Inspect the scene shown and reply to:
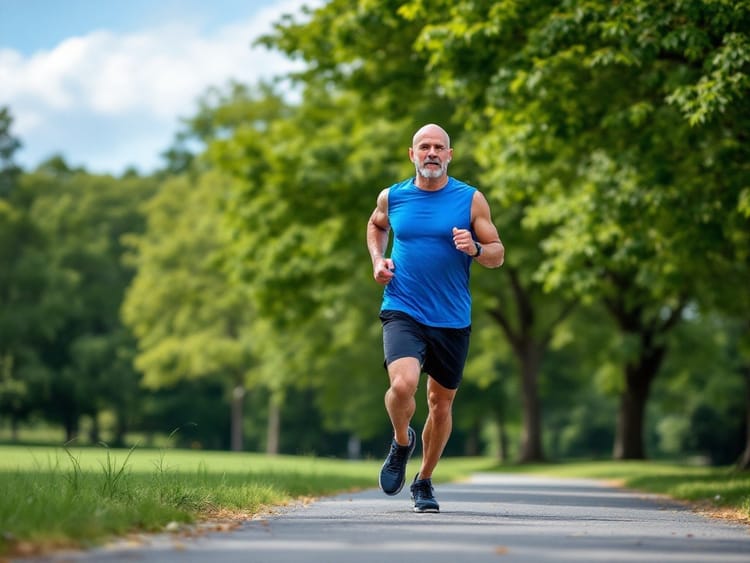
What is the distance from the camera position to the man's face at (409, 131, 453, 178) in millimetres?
7859

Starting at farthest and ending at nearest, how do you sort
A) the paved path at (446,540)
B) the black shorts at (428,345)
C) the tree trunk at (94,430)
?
the tree trunk at (94,430) < the black shorts at (428,345) < the paved path at (446,540)

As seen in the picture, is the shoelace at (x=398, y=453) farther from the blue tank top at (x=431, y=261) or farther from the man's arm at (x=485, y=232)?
the man's arm at (x=485, y=232)

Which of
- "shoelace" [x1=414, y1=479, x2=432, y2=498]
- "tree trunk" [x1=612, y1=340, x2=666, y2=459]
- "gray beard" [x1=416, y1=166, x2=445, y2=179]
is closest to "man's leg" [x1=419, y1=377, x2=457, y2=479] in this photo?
"shoelace" [x1=414, y1=479, x2=432, y2=498]

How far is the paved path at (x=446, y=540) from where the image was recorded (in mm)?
5219

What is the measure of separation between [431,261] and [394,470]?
4.74 feet

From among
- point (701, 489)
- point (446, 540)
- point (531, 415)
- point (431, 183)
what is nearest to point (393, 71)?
point (701, 489)

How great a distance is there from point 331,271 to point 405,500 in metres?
17.8

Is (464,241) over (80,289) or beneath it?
beneath

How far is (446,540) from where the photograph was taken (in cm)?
598

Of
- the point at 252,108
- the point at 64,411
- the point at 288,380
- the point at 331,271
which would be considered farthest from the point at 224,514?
the point at 64,411

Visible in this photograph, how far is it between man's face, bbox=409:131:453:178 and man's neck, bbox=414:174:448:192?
0.06 meters

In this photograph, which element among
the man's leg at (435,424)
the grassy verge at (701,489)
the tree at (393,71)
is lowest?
the grassy verge at (701,489)

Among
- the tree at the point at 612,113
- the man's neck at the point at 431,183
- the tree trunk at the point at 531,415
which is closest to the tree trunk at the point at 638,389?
the tree trunk at the point at 531,415

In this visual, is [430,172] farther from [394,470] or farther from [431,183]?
[394,470]
